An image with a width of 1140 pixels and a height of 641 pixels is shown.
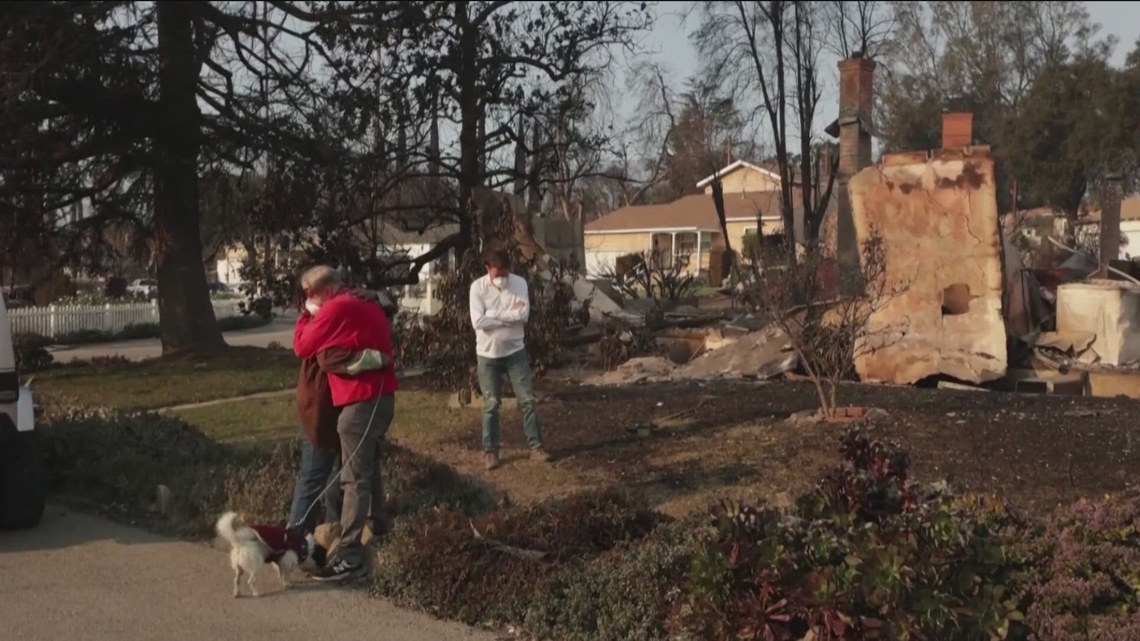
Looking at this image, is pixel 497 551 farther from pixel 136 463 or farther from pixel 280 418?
pixel 280 418

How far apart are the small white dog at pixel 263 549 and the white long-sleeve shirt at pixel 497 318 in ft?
9.51

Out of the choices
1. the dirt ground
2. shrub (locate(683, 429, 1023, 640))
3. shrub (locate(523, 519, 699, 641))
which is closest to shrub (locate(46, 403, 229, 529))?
the dirt ground

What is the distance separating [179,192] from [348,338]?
47.3 feet

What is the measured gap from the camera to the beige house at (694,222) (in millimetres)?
54969

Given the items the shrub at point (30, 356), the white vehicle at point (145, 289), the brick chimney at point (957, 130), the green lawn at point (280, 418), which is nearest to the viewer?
the green lawn at point (280, 418)

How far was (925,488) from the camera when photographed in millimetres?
5703

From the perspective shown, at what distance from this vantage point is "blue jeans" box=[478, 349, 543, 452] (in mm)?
9523

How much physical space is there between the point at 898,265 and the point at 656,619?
9182 mm

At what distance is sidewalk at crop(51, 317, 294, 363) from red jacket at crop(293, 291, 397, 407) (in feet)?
56.5

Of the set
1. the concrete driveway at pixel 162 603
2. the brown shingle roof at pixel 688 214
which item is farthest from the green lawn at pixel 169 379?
the brown shingle roof at pixel 688 214

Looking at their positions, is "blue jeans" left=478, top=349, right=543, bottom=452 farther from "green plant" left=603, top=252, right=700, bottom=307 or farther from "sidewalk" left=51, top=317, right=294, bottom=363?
"sidewalk" left=51, top=317, right=294, bottom=363

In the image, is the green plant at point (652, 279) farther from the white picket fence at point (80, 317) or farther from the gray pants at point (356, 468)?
the gray pants at point (356, 468)

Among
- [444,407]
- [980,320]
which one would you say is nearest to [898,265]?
[980,320]

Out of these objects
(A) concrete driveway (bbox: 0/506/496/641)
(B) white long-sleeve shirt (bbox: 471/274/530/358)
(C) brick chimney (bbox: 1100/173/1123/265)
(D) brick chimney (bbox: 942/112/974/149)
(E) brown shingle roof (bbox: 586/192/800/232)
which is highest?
(E) brown shingle roof (bbox: 586/192/800/232)
